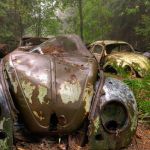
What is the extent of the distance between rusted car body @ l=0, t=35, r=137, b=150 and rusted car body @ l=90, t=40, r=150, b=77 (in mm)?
5481

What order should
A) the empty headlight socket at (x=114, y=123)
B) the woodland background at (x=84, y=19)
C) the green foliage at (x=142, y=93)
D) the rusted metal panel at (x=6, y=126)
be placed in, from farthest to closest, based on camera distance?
the woodland background at (x=84, y=19) < the green foliage at (x=142, y=93) < the empty headlight socket at (x=114, y=123) < the rusted metal panel at (x=6, y=126)

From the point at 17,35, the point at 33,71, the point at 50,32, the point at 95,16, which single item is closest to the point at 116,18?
the point at 95,16

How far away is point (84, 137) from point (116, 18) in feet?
69.4

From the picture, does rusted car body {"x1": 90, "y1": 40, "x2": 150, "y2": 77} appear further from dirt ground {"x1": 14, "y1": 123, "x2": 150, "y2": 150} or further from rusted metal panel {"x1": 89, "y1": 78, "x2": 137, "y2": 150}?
rusted metal panel {"x1": 89, "y1": 78, "x2": 137, "y2": 150}

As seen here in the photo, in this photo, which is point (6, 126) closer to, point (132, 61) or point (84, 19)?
point (132, 61)

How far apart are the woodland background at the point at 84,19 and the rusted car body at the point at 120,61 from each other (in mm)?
9269

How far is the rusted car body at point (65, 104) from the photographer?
12.0ft

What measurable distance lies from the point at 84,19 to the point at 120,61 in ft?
46.6

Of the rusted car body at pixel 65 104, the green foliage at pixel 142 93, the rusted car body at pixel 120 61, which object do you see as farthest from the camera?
the rusted car body at pixel 120 61

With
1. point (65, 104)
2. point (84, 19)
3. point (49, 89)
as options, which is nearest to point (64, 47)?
point (49, 89)

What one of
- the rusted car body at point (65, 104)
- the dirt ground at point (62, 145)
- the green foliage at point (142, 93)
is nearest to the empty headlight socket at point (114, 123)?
the rusted car body at point (65, 104)

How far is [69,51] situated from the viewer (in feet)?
16.6

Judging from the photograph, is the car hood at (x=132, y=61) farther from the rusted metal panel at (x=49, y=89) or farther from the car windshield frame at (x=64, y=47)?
the rusted metal panel at (x=49, y=89)

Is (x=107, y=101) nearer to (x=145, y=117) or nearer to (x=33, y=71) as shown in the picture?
(x=33, y=71)
